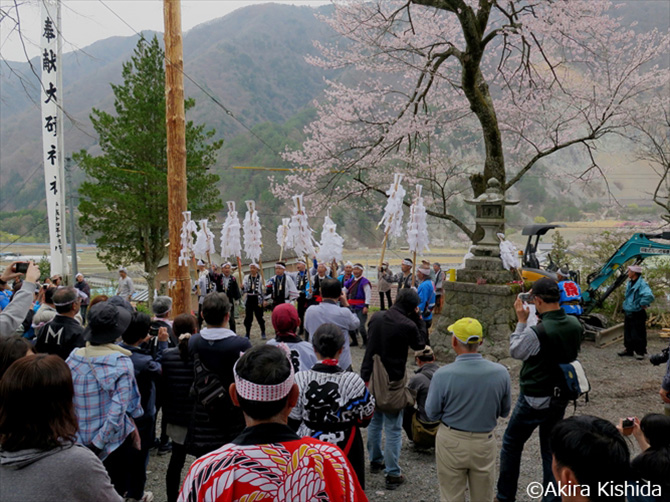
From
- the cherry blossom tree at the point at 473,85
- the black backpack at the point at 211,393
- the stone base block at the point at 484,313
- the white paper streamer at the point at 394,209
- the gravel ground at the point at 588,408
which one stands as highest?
the cherry blossom tree at the point at 473,85

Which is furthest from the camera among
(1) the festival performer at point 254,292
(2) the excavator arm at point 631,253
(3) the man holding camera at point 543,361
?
(1) the festival performer at point 254,292

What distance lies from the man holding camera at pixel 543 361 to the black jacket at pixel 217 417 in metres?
2.03

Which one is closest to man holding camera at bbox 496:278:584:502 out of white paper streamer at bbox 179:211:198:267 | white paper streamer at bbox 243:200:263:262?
white paper streamer at bbox 243:200:263:262

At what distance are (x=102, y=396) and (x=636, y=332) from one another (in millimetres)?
9554

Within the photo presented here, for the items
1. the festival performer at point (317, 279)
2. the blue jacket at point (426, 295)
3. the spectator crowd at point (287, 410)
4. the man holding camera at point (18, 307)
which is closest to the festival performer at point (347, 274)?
the festival performer at point (317, 279)

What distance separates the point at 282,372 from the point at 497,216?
8327mm

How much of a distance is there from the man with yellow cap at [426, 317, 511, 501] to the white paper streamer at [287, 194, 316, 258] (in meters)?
4.59

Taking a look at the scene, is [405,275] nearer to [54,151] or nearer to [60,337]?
[60,337]

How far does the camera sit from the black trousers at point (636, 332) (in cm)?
923

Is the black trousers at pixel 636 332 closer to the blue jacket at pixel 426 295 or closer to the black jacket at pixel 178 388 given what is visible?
the blue jacket at pixel 426 295

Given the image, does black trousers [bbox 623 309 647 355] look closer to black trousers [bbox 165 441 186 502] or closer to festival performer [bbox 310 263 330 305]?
festival performer [bbox 310 263 330 305]

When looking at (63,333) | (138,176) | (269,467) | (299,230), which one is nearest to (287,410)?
(269,467)

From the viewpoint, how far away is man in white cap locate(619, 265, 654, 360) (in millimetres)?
8984

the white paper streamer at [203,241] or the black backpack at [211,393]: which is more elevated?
the white paper streamer at [203,241]
